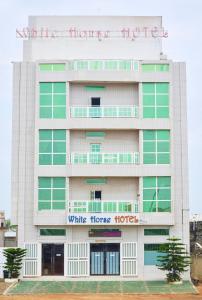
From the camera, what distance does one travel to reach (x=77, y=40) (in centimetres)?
3616

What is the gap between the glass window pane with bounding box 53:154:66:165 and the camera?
33844 millimetres

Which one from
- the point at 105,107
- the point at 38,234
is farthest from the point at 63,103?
the point at 38,234

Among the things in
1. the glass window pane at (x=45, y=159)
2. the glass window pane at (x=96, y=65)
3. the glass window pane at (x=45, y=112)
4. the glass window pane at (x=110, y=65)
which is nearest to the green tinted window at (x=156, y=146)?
the glass window pane at (x=110, y=65)

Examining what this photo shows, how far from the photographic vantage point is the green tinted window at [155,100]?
34.2 m

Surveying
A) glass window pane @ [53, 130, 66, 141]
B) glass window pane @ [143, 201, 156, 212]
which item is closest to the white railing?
glass window pane @ [53, 130, 66, 141]

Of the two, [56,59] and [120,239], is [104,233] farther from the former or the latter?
[56,59]

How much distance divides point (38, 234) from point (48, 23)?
13.2m

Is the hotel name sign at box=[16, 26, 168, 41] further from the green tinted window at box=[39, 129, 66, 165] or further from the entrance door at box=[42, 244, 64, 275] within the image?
the entrance door at box=[42, 244, 64, 275]

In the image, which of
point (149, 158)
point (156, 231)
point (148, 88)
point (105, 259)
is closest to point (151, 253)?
point (156, 231)

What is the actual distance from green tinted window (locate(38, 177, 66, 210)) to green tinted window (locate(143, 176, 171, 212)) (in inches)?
188

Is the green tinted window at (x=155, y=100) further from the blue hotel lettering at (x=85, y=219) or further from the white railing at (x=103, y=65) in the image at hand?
the blue hotel lettering at (x=85, y=219)

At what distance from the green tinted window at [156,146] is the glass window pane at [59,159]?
4.73 m

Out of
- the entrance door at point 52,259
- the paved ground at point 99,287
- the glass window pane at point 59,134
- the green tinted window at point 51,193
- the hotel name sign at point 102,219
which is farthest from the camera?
the glass window pane at point 59,134

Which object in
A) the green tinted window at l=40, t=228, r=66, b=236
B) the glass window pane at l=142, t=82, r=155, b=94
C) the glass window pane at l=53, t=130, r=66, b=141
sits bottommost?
the green tinted window at l=40, t=228, r=66, b=236
